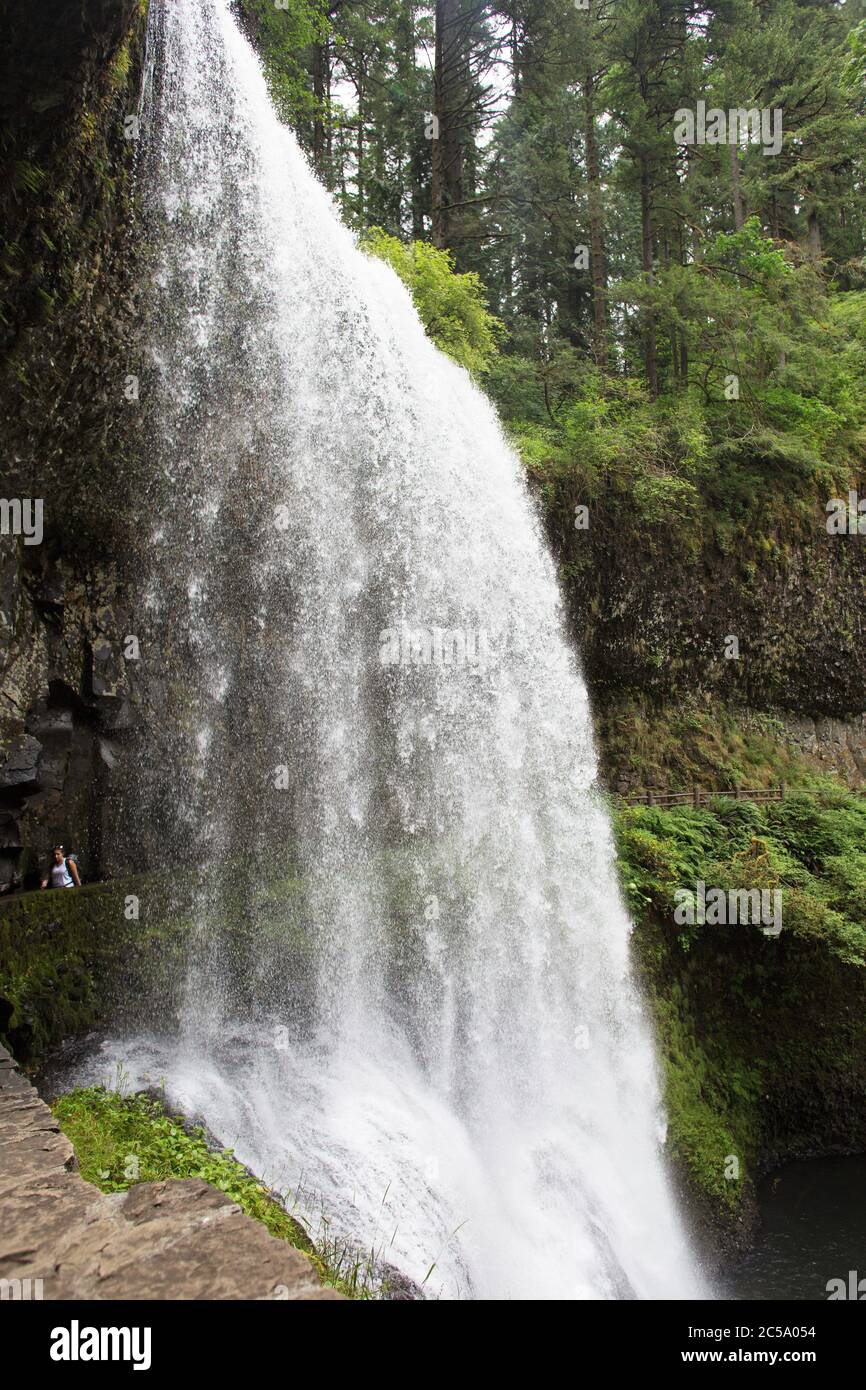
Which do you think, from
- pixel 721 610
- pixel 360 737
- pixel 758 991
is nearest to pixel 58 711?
pixel 360 737

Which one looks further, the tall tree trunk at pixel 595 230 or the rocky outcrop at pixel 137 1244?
the tall tree trunk at pixel 595 230

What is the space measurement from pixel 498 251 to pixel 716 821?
59.4ft

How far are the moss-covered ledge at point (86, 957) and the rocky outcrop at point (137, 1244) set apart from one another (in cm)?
488

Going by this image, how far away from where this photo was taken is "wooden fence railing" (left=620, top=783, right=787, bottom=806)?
47.8 feet

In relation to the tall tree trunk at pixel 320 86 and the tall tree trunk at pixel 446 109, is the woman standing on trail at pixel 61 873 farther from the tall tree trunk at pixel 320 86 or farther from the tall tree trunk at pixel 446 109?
the tall tree trunk at pixel 320 86

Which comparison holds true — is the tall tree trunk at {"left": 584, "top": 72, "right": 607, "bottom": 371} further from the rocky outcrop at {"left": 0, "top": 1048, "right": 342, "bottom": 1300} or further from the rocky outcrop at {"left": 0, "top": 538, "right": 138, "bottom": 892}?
the rocky outcrop at {"left": 0, "top": 1048, "right": 342, "bottom": 1300}

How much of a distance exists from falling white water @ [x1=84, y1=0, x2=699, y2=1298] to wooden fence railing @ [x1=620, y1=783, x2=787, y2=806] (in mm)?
2614

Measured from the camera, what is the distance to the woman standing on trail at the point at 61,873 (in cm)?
1009

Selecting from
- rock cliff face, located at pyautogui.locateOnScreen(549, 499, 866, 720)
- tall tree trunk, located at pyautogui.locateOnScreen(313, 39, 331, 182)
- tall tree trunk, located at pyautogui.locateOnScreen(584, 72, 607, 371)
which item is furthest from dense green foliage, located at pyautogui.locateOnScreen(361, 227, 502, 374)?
tall tree trunk, located at pyautogui.locateOnScreen(313, 39, 331, 182)

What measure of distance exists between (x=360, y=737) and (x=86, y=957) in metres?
4.06

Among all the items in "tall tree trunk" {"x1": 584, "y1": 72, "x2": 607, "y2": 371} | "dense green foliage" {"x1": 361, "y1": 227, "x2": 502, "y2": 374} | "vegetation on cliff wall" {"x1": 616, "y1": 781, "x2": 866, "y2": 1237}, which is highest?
"tall tree trunk" {"x1": 584, "y1": 72, "x2": 607, "y2": 371}

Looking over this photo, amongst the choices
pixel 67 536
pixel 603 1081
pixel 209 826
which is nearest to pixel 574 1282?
pixel 603 1081

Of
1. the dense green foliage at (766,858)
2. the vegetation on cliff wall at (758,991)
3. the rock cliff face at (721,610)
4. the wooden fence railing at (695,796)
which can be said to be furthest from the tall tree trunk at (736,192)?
the vegetation on cliff wall at (758,991)

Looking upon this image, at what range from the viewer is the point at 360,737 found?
36.5 ft
